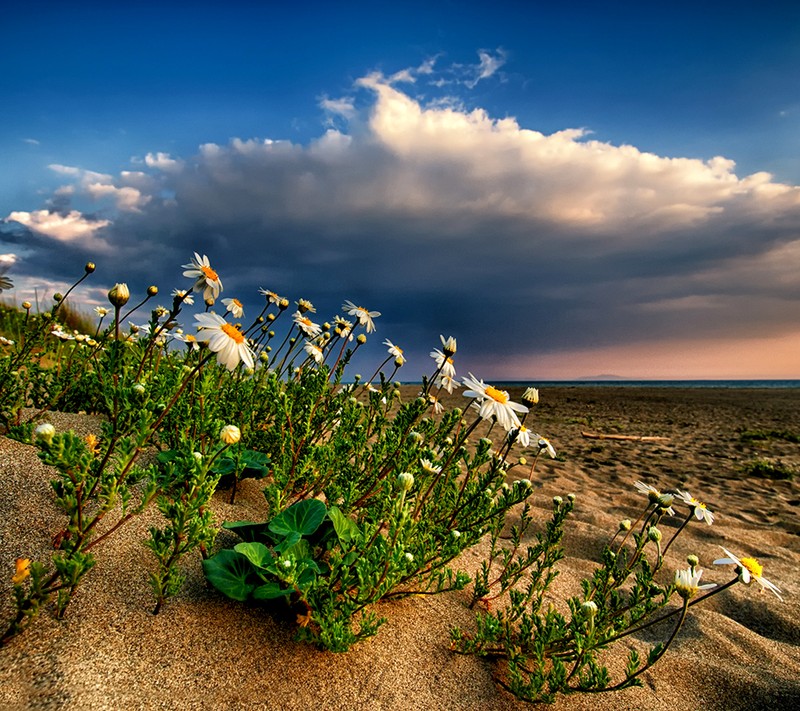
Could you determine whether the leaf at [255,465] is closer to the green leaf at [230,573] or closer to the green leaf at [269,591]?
the green leaf at [230,573]

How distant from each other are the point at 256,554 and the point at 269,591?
0.16 m

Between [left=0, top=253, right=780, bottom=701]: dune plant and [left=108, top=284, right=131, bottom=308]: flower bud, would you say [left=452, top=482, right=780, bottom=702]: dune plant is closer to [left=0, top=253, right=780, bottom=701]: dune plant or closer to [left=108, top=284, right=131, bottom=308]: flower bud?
[left=0, top=253, right=780, bottom=701]: dune plant

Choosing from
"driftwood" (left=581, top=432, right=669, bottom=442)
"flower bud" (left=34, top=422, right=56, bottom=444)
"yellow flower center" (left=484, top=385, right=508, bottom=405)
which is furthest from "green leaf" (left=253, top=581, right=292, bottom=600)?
"driftwood" (left=581, top=432, right=669, bottom=442)

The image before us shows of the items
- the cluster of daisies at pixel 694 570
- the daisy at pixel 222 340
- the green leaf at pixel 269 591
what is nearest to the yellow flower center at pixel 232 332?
the daisy at pixel 222 340

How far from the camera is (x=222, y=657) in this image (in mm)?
1729

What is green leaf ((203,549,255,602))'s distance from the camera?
1873 mm

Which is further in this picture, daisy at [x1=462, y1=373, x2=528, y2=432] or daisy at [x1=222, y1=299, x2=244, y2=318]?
daisy at [x1=222, y1=299, x2=244, y2=318]

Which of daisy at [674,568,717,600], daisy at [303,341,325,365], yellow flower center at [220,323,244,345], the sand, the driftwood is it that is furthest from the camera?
the driftwood

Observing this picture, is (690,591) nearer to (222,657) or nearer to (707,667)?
(707,667)

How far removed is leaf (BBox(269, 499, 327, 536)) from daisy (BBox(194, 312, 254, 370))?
2.47 feet

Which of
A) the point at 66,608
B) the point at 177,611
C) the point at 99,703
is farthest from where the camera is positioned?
the point at 177,611

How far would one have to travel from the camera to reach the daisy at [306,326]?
3701mm

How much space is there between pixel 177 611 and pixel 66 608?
0.38 meters

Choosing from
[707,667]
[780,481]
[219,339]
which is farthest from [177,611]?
[780,481]
